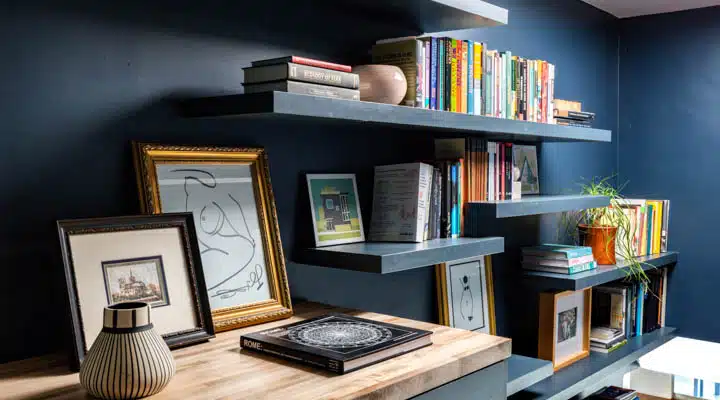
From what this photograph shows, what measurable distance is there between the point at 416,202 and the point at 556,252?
3.19 ft

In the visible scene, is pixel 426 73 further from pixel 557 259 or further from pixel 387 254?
pixel 557 259

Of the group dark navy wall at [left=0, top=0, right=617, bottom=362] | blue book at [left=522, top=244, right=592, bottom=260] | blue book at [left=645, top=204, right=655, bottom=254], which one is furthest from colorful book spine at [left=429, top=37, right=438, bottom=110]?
blue book at [left=645, top=204, right=655, bottom=254]

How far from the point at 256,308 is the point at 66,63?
0.66 meters

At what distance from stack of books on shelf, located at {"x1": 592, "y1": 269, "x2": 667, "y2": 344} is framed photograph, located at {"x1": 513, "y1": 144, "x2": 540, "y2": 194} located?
696mm

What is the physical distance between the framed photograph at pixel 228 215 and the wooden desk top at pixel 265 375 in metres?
0.12

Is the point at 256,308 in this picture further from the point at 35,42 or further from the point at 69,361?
the point at 35,42

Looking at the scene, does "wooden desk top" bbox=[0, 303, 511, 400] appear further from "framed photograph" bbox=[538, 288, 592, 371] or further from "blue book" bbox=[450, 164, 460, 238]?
"framed photograph" bbox=[538, 288, 592, 371]

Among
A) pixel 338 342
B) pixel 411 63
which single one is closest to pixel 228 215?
pixel 338 342

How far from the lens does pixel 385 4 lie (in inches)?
72.6

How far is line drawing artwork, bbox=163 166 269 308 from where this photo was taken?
148 centimetres

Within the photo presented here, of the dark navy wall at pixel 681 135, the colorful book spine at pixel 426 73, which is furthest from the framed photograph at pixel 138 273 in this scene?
the dark navy wall at pixel 681 135

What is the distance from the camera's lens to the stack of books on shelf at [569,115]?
8.19ft

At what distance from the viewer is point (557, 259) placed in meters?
2.58

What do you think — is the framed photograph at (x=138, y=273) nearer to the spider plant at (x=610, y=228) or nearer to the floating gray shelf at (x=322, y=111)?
the floating gray shelf at (x=322, y=111)
